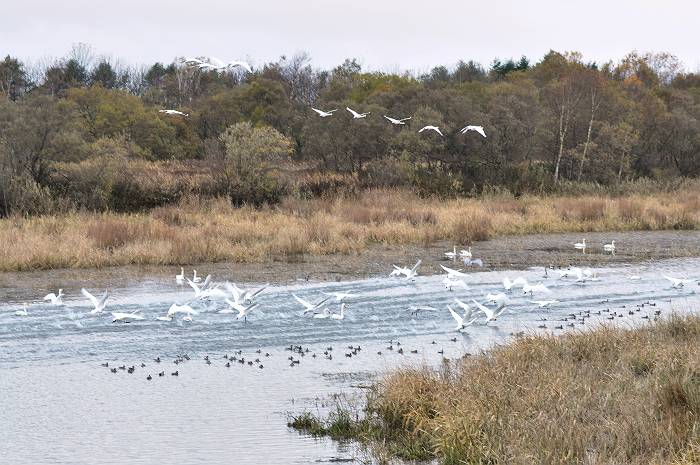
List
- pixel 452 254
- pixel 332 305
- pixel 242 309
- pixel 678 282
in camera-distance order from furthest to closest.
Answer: pixel 452 254, pixel 678 282, pixel 332 305, pixel 242 309

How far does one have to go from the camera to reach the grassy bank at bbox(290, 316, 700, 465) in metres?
9.36

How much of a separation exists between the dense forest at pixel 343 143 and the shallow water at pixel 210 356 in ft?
26.7

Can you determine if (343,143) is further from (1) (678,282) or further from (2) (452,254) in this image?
(1) (678,282)

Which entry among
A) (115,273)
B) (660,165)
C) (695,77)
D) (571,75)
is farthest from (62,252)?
(695,77)

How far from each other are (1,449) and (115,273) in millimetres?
13998

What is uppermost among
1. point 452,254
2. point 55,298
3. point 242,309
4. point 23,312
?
point 452,254

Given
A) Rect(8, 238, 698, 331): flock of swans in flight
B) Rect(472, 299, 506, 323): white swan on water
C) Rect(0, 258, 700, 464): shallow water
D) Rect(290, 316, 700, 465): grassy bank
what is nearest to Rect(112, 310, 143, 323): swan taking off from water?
Rect(8, 238, 698, 331): flock of swans in flight

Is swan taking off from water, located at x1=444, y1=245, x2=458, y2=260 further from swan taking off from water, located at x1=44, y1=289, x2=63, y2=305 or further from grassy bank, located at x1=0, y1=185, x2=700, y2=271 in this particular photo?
swan taking off from water, located at x1=44, y1=289, x2=63, y2=305

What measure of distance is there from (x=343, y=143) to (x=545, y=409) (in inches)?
1463

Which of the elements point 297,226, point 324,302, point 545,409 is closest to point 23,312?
point 324,302

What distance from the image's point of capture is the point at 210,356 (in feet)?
52.4

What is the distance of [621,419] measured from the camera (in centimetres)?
1011

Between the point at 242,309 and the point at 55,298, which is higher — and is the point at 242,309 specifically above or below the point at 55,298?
above

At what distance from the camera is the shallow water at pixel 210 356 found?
37.7ft
